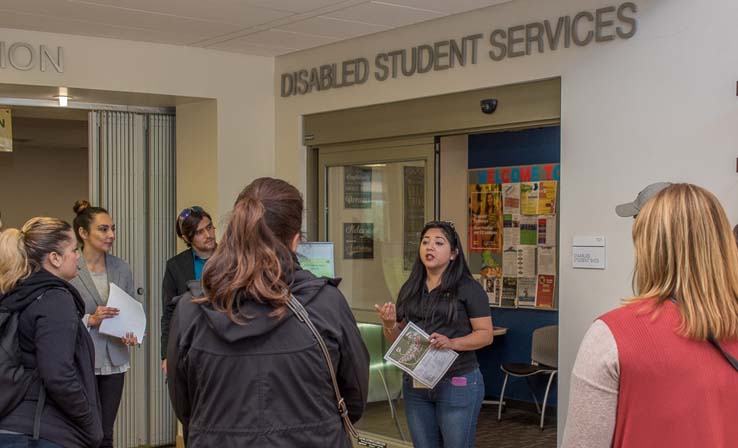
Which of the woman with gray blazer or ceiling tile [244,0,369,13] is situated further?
ceiling tile [244,0,369,13]

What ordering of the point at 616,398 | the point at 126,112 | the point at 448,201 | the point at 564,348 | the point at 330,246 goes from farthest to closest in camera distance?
the point at 448,201
the point at 126,112
the point at 330,246
the point at 564,348
the point at 616,398

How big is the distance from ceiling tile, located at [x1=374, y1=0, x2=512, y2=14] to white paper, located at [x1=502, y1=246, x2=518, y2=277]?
3.91 metres

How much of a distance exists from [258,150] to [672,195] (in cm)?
550

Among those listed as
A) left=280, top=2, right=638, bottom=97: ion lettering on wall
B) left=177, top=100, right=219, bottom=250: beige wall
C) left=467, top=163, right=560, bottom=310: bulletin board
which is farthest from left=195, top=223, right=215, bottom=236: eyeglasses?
left=467, top=163, right=560, bottom=310: bulletin board

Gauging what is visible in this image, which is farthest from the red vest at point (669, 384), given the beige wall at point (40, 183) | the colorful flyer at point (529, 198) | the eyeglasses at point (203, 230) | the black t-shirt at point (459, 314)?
the beige wall at point (40, 183)

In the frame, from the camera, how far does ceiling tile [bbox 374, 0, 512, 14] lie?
568 cm

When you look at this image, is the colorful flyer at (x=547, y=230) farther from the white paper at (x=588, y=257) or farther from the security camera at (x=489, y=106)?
the white paper at (x=588, y=257)

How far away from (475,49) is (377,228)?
5.62ft

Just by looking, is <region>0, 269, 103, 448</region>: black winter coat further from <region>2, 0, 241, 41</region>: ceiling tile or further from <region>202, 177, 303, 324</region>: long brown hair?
<region>2, 0, 241, 41</region>: ceiling tile

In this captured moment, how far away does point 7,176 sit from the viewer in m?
14.4

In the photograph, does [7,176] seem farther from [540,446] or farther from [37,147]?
[540,446]

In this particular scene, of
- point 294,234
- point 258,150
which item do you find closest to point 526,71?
point 258,150

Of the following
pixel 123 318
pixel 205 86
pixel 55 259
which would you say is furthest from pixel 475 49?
A: pixel 55 259

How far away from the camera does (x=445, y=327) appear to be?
16.1ft
